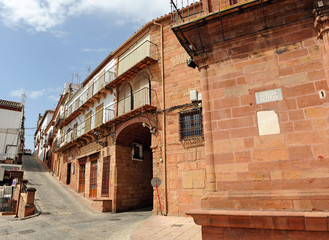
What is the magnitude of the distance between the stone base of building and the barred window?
5.94 meters

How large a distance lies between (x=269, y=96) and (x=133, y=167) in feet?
37.1

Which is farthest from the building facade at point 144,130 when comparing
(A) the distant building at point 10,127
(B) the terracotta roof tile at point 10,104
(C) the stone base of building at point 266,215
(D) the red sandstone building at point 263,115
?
(B) the terracotta roof tile at point 10,104

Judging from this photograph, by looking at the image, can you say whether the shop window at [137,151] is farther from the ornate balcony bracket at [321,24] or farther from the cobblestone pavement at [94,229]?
the ornate balcony bracket at [321,24]

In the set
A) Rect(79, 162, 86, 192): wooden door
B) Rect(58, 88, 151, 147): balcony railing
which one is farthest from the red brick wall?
Rect(79, 162, 86, 192): wooden door

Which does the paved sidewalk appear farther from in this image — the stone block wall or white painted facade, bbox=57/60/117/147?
white painted facade, bbox=57/60/117/147

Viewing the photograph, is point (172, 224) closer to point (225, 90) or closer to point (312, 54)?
point (225, 90)

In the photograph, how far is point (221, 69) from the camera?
466cm

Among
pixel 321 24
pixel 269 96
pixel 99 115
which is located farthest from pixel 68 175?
pixel 321 24

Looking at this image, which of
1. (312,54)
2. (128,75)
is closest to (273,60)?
(312,54)

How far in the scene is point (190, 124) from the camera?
33.5 ft

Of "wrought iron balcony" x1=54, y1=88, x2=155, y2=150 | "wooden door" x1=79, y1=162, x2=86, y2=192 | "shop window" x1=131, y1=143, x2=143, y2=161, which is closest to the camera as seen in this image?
"wrought iron balcony" x1=54, y1=88, x2=155, y2=150

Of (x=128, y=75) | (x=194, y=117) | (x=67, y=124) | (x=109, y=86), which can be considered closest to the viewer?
(x=194, y=117)

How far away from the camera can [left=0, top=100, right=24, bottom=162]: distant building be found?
1051 inches

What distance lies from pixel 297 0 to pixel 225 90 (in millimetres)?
1875
